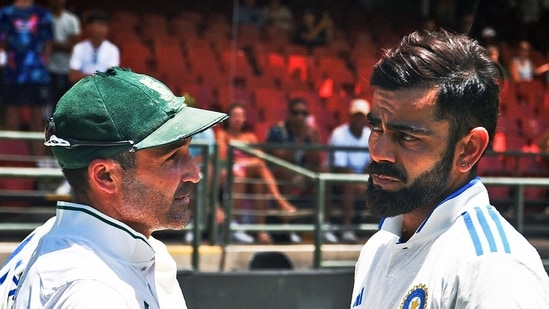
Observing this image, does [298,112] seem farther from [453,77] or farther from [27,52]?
[453,77]

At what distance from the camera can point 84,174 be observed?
199 centimetres

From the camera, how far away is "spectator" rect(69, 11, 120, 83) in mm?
8164

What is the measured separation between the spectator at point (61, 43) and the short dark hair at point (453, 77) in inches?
257

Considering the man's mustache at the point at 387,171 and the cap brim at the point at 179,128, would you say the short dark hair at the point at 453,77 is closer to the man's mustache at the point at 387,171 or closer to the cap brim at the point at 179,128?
the man's mustache at the point at 387,171

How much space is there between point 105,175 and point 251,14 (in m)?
8.80

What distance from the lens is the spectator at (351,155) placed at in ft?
27.0

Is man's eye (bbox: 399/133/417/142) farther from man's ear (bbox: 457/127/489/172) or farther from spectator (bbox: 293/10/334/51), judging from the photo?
spectator (bbox: 293/10/334/51)

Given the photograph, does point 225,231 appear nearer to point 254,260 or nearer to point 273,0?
point 254,260

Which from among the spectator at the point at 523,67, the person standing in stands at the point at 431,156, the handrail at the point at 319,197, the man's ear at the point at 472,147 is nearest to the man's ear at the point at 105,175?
the person standing in stands at the point at 431,156

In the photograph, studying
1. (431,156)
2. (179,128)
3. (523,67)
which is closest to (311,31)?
(523,67)

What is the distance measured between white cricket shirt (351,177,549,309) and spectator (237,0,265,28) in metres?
8.45

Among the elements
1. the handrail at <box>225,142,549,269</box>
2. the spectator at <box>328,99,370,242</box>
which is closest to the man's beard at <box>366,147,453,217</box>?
the handrail at <box>225,142,549,269</box>

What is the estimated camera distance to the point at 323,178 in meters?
7.48

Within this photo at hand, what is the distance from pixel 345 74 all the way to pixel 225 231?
3286 mm
